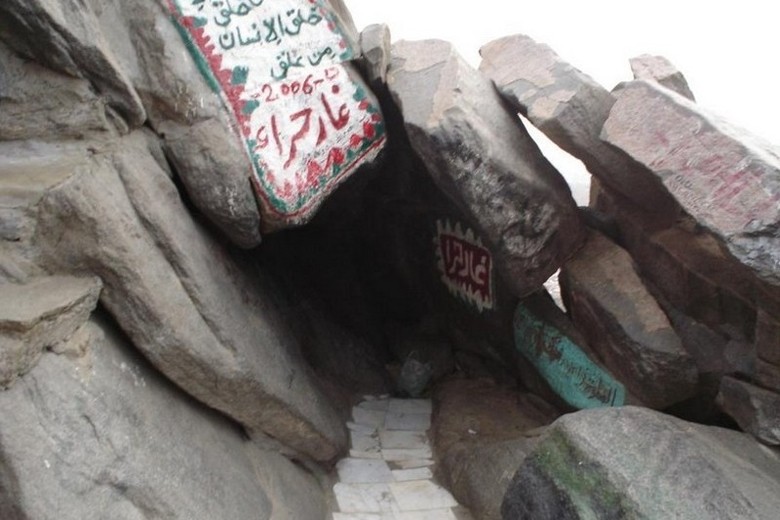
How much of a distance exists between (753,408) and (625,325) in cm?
73

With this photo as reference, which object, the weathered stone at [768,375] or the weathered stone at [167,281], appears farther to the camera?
the weathered stone at [768,375]

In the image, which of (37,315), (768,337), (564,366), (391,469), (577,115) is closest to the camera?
(37,315)

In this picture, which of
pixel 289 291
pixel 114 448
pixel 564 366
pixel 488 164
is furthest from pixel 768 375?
pixel 289 291

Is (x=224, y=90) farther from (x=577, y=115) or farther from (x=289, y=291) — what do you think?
(x=289, y=291)

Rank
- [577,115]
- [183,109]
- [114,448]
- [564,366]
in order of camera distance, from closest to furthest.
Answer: [114,448]
[183,109]
[577,115]
[564,366]

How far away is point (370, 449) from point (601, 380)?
1.48 metres

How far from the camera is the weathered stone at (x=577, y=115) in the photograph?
12.7ft

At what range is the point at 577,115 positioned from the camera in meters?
3.86

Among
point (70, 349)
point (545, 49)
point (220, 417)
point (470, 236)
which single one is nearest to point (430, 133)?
point (545, 49)

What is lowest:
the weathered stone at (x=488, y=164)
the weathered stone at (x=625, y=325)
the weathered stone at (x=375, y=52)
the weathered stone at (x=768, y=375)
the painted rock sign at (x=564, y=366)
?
the painted rock sign at (x=564, y=366)

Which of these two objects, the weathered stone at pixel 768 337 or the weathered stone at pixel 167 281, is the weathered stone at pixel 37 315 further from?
the weathered stone at pixel 768 337

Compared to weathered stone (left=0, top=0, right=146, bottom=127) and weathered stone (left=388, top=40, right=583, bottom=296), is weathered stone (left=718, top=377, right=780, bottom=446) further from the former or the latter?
weathered stone (left=0, top=0, right=146, bottom=127)

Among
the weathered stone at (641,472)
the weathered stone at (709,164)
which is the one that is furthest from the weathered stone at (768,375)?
the weathered stone at (709,164)

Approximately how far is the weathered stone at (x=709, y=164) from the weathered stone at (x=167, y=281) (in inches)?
73.8
